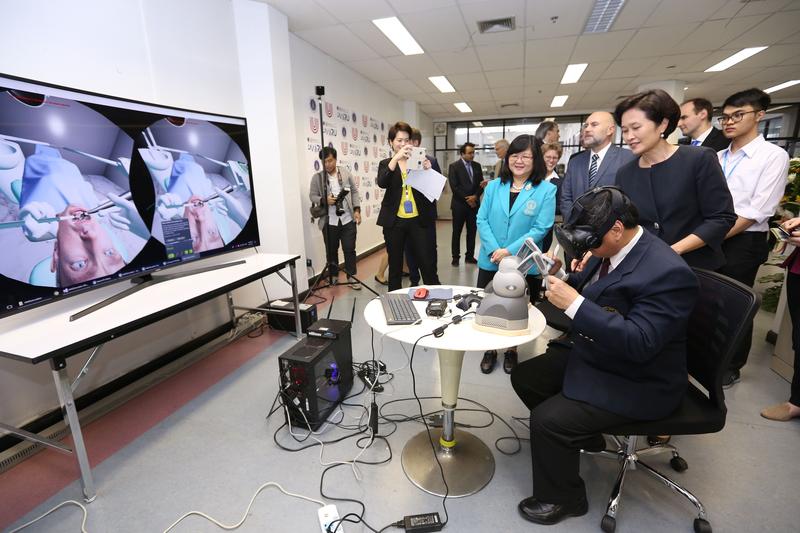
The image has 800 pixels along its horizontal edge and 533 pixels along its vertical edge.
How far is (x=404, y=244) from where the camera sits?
9.77ft

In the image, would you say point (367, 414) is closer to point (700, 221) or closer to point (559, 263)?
point (559, 263)

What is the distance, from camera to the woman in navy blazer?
83.4 inches

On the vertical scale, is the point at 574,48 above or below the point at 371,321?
above

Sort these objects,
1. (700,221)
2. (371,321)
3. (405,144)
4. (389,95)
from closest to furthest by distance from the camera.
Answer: (371,321)
(700,221)
(405,144)
(389,95)

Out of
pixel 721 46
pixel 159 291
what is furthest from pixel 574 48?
pixel 159 291

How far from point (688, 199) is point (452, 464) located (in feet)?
5.24

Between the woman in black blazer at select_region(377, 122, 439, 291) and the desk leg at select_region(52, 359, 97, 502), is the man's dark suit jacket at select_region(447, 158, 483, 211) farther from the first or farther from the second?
the desk leg at select_region(52, 359, 97, 502)

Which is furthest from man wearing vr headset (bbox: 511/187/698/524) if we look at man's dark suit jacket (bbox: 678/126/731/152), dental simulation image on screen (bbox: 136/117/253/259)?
dental simulation image on screen (bbox: 136/117/253/259)

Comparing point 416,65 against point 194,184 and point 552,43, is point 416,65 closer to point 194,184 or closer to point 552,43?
point 552,43

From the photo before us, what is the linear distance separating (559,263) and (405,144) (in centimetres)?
151

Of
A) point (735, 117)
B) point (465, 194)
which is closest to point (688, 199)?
point (735, 117)

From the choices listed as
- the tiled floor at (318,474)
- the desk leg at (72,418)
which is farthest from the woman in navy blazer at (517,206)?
the desk leg at (72,418)

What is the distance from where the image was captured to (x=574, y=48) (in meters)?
4.55

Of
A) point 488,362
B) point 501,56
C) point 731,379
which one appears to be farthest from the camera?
point 501,56
